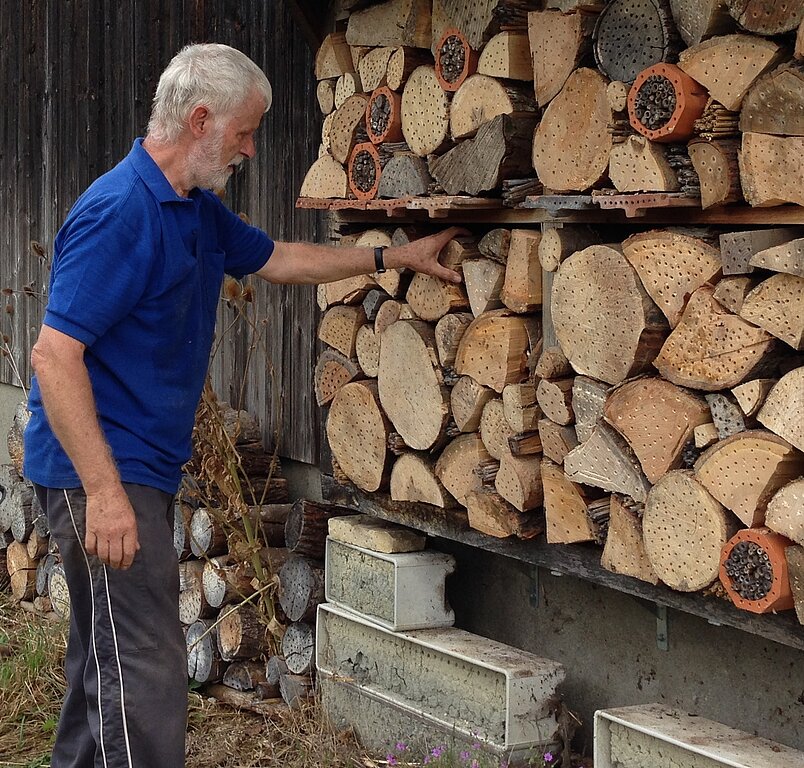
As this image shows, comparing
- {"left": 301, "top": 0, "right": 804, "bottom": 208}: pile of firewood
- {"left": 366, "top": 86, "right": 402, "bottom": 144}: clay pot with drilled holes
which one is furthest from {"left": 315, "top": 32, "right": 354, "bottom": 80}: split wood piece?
{"left": 366, "top": 86, "right": 402, "bottom": 144}: clay pot with drilled holes

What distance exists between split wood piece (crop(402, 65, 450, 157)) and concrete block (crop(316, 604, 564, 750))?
1560 mm

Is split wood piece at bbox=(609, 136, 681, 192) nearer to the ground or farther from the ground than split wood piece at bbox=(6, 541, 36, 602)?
farther from the ground

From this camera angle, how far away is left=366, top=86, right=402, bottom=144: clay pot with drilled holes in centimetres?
405

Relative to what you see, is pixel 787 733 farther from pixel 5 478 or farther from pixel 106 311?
pixel 5 478

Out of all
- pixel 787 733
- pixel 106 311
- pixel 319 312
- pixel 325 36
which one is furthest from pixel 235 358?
pixel 787 733

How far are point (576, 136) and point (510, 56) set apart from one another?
1.18 feet

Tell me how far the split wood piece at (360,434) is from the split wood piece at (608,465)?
0.93 m

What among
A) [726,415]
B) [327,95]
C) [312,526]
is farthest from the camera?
[312,526]

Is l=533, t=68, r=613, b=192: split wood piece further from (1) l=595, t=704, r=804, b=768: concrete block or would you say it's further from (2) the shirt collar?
(1) l=595, t=704, r=804, b=768: concrete block

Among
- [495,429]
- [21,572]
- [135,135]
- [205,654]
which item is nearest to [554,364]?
[495,429]

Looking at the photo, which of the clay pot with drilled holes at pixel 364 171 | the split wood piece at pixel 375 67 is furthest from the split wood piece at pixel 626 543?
the split wood piece at pixel 375 67

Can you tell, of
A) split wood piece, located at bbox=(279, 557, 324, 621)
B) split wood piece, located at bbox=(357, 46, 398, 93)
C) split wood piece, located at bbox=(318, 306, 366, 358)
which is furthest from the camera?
split wood piece, located at bbox=(279, 557, 324, 621)

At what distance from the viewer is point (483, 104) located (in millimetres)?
3699

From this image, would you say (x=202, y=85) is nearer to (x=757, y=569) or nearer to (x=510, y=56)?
(x=510, y=56)
